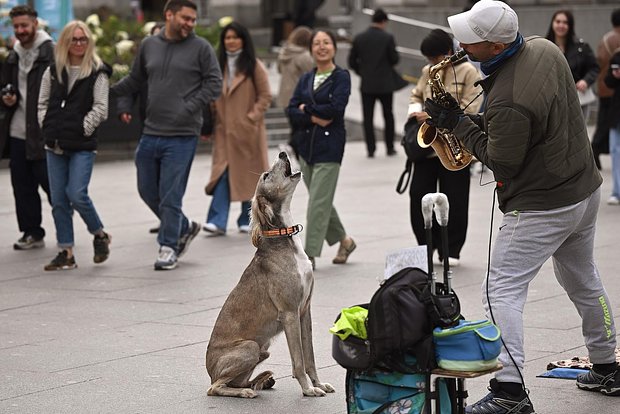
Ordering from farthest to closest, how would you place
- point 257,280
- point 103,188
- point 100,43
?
point 100,43, point 103,188, point 257,280

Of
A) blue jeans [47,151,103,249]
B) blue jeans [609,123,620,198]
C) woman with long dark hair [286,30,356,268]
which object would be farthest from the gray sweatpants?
blue jeans [609,123,620,198]

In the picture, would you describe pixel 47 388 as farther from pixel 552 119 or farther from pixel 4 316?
pixel 552 119

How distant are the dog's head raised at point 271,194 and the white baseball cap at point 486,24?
4.19ft

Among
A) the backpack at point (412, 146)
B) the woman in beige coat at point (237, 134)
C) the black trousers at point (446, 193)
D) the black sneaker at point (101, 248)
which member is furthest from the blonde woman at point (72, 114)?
the black trousers at point (446, 193)

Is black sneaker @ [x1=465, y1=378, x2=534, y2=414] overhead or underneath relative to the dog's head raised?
underneath

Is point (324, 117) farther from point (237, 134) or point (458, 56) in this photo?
point (458, 56)

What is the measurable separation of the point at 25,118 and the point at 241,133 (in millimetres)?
2140

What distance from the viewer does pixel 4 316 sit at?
8.59 metres

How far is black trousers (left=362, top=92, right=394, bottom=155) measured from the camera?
18594mm

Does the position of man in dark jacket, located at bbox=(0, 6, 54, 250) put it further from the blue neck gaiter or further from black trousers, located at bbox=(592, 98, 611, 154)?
black trousers, located at bbox=(592, 98, 611, 154)

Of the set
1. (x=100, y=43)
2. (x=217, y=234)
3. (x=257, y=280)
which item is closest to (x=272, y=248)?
(x=257, y=280)

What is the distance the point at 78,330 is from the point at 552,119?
384 cm

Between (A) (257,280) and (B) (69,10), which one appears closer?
(A) (257,280)

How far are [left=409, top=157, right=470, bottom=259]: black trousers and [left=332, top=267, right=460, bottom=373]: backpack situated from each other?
462 centimetres
